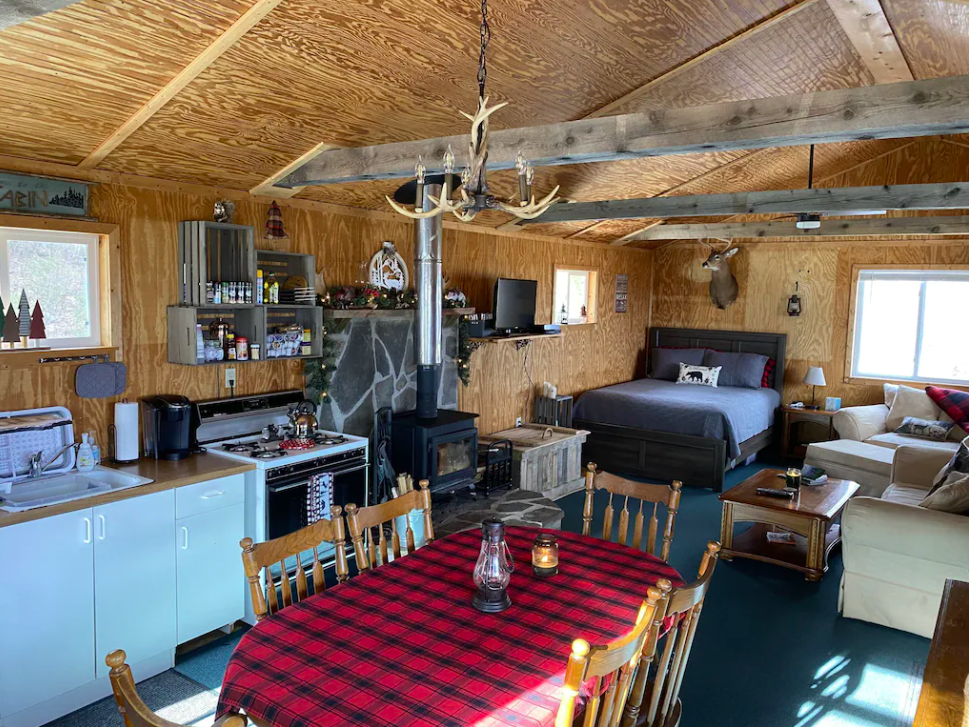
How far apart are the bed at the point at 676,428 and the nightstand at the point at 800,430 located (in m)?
0.16

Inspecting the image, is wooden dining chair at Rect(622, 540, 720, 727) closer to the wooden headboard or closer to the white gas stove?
the white gas stove

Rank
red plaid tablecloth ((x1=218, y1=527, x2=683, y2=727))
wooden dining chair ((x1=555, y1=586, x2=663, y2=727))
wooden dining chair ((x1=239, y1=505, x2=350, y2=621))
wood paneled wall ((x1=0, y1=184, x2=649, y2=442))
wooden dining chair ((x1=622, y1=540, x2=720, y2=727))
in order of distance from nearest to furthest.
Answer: wooden dining chair ((x1=555, y1=586, x2=663, y2=727)), red plaid tablecloth ((x1=218, y1=527, x2=683, y2=727)), wooden dining chair ((x1=622, y1=540, x2=720, y2=727)), wooden dining chair ((x1=239, y1=505, x2=350, y2=621)), wood paneled wall ((x1=0, y1=184, x2=649, y2=442))

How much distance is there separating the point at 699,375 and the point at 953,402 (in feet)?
8.26

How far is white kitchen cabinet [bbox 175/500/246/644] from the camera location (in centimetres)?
338

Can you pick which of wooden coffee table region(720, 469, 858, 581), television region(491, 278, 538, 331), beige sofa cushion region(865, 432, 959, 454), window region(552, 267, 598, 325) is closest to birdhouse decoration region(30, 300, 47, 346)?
television region(491, 278, 538, 331)

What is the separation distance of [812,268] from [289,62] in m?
6.95

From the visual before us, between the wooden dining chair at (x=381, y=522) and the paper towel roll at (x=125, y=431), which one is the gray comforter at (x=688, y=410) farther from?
the paper towel roll at (x=125, y=431)

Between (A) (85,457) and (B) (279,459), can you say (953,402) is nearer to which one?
(B) (279,459)

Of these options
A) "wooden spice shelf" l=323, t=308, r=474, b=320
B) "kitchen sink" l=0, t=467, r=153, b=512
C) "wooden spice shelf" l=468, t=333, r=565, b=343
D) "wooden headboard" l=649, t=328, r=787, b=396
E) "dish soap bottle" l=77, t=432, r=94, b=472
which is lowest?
"kitchen sink" l=0, t=467, r=153, b=512

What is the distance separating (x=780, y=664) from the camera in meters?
3.50

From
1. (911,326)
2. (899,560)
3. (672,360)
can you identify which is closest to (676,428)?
(672,360)

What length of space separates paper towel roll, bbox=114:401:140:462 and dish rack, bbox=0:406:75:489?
0.67ft

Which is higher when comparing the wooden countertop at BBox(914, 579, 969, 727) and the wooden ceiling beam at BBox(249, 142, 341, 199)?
the wooden ceiling beam at BBox(249, 142, 341, 199)

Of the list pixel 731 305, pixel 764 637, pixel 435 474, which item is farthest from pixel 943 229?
pixel 435 474
